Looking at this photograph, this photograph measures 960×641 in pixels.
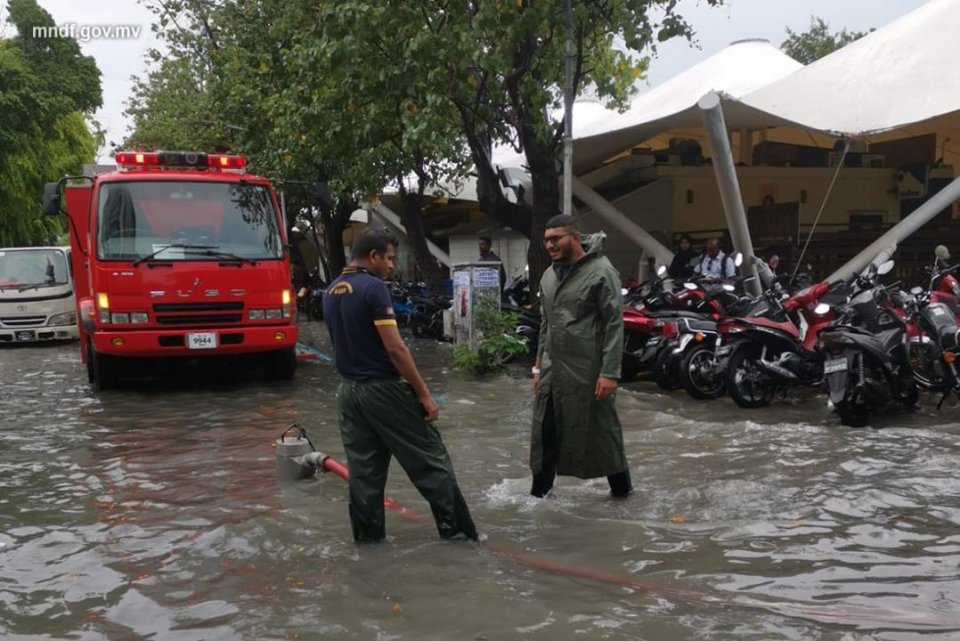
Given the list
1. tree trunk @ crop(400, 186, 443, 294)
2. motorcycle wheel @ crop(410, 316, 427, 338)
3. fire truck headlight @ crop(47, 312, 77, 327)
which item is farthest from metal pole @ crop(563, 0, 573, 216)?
fire truck headlight @ crop(47, 312, 77, 327)

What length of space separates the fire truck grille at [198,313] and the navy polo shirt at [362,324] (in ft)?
18.6

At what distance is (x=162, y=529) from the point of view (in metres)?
5.13

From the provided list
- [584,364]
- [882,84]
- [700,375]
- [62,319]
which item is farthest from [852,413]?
[62,319]

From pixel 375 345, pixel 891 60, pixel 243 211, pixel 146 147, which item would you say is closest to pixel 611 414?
pixel 375 345

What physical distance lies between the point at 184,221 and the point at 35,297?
24.7 ft

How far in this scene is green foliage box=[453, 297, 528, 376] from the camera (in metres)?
11.1

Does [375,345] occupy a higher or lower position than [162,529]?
higher

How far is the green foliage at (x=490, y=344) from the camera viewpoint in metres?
11.1

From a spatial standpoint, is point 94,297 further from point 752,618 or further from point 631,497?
point 752,618

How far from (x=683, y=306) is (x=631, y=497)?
5139 millimetres

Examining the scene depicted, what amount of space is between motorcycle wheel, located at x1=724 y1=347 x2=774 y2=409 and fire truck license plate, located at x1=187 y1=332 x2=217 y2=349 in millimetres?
5438

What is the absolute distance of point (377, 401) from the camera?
14.4 ft

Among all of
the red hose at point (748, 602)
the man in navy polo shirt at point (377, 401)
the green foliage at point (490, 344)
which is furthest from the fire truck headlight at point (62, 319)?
the red hose at point (748, 602)

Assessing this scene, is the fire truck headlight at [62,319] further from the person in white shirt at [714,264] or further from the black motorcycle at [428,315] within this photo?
the person in white shirt at [714,264]
